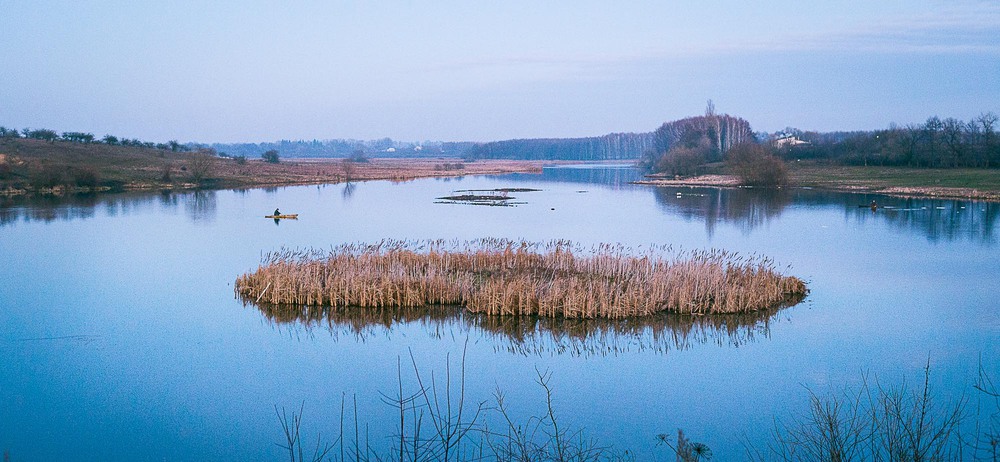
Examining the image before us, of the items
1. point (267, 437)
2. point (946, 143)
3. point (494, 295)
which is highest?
point (946, 143)

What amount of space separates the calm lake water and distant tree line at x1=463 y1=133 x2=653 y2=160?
133960 mm

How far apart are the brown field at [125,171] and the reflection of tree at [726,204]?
27.8 meters

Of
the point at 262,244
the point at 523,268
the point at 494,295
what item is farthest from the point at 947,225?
the point at 262,244

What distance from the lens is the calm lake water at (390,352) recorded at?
8.63m

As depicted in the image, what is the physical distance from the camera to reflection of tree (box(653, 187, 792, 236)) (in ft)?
98.3

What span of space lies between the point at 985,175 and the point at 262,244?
4094 centimetres

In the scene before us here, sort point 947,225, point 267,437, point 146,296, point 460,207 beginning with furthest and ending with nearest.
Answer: point 460,207
point 947,225
point 146,296
point 267,437

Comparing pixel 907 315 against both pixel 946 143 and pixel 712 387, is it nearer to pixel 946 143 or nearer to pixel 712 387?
pixel 712 387

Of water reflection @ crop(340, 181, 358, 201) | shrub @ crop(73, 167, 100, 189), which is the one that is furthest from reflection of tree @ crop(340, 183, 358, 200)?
shrub @ crop(73, 167, 100, 189)

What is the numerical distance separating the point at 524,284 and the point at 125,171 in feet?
149

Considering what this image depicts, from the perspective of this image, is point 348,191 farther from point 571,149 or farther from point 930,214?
point 571,149

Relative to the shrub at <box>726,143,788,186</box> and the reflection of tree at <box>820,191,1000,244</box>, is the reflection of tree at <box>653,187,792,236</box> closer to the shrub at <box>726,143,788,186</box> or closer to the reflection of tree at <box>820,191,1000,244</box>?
the reflection of tree at <box>820,191,1000,244</box>

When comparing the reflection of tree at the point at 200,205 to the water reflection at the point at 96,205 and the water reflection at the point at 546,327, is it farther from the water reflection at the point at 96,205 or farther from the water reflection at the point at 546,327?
the water reflection at the point at 546,327

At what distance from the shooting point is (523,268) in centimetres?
1580
